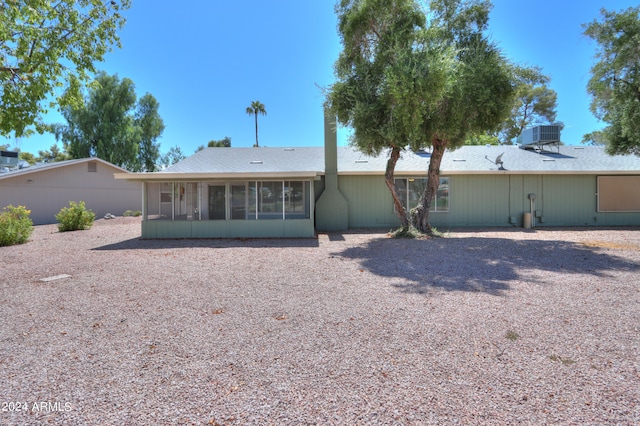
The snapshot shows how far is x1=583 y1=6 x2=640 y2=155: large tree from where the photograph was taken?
10375mm

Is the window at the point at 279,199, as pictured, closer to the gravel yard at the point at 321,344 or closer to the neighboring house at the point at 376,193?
the neighboring house at the point at 376,193

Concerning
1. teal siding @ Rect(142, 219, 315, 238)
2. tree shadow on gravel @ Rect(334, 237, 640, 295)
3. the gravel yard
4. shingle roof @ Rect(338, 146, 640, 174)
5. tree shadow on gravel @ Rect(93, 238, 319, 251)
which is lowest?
the gravel yard

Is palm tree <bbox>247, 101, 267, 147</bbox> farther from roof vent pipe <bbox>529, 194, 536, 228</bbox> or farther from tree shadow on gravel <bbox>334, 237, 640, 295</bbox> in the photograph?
tree shadow on gravel <bbox>334, 237, 640, 295</bbox>

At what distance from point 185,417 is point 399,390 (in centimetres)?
146

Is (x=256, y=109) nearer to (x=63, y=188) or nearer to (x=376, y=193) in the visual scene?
(x=63, y=188)

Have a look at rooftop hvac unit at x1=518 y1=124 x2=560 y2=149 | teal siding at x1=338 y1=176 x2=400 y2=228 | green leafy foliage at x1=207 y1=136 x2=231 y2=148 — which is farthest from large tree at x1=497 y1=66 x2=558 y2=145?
green leafy foliage at x1=207 y1=136 x2=231 y2=148

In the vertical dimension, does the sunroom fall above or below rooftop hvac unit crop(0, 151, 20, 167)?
below

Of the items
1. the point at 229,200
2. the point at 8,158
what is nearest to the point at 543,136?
the point at 229,200

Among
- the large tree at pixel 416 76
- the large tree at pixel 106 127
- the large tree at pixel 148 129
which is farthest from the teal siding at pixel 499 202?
the large tree at pixel 148 129

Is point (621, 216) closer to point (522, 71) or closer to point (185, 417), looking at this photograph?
point (522, 71)

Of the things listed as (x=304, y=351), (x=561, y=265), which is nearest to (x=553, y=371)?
(x=304, y=351)

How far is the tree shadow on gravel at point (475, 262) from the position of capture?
5.86m

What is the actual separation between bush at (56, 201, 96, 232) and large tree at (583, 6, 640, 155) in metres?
19.5

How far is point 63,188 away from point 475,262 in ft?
69.7
